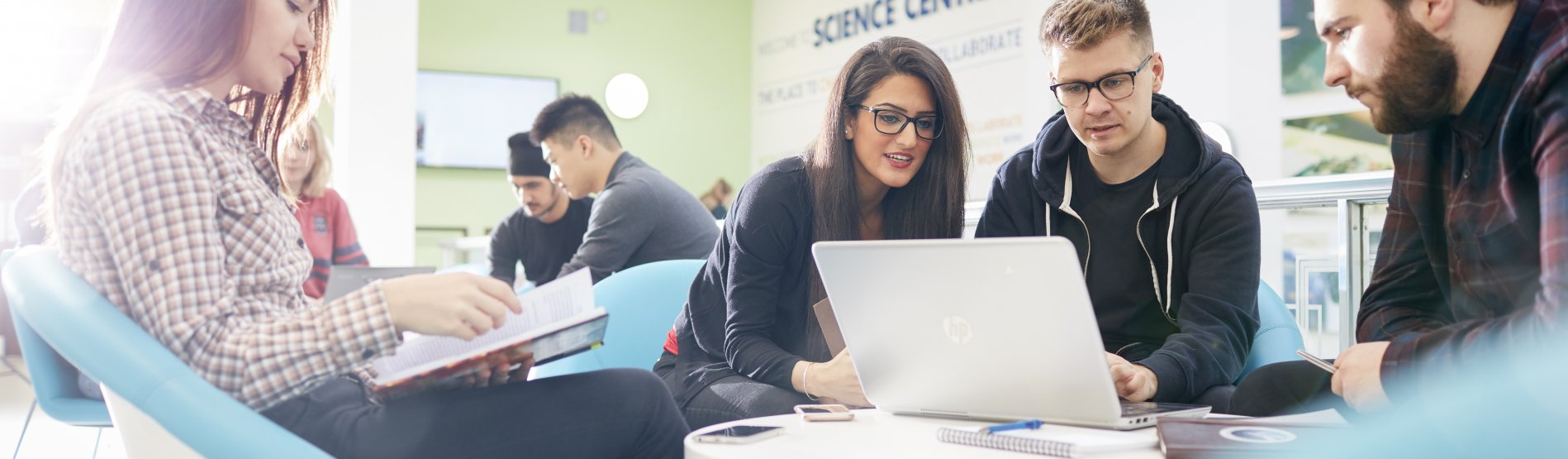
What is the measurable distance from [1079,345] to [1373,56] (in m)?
0.46

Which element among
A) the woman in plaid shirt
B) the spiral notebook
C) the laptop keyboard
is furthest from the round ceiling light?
the spiral notebook

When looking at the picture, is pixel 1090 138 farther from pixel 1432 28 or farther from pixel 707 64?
pixel 707 64

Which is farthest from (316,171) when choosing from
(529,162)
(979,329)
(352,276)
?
(979,329)

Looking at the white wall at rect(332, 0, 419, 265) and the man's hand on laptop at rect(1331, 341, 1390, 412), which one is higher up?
the white wall at rect(332, 0, 419, 265)

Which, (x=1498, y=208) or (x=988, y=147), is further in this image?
(x=988, y=147)

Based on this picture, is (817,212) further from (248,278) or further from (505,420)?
(248,278)

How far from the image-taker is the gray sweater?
3717mm

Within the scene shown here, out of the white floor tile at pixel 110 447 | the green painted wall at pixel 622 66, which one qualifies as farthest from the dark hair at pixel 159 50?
the green painted wall at pixel 622 66

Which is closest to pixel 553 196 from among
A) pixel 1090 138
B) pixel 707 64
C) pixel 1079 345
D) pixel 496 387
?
pixel 1090 138

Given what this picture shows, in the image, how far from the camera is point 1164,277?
194 centimetres

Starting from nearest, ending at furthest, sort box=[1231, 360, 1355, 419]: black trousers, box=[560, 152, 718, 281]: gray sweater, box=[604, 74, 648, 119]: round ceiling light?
box=[1231, 360, 1355, 419]: black trousers → box=[560, 152, 718, 281]: gray sweater → box=[604, 74, 648, 119]: round ceiling light

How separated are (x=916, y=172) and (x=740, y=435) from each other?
3.06 feet

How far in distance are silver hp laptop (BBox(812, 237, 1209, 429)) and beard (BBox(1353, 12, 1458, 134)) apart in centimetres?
40

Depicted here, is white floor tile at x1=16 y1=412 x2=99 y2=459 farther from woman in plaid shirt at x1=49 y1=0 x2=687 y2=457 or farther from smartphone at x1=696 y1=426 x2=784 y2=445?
smartphone at x1=696 y1=426 x2=784 y2=445
